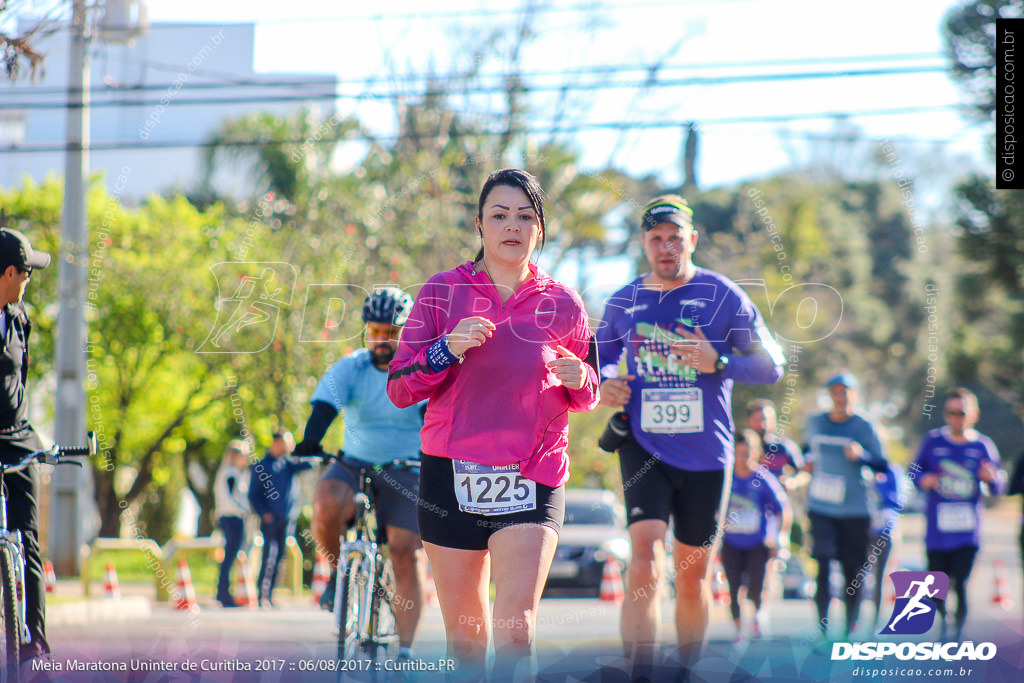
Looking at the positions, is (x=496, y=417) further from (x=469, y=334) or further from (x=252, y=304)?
(x=252, y=304)

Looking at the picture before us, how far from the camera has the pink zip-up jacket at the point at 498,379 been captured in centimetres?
370

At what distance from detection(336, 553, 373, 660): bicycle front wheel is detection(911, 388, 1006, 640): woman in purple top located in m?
4.92

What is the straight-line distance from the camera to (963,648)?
15.5 ft

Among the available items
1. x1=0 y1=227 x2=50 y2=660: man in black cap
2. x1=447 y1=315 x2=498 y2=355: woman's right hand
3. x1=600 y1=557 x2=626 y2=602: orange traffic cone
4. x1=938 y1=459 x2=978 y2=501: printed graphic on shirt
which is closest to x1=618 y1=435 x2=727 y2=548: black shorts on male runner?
x1=447 y1=315 x2=498 y2=355: woman's right hand

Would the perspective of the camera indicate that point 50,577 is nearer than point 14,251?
No

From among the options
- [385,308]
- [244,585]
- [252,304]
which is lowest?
[244,585]

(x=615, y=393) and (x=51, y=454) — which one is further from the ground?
(x=615, y=393)

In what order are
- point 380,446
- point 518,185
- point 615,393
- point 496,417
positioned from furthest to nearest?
point 380,446 → point 615,393 → point 518,185 → point 496,417

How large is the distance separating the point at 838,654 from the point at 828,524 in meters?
3.39

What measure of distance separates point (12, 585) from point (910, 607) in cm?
434

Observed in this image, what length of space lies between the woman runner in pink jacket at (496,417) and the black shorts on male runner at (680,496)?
3.76ft

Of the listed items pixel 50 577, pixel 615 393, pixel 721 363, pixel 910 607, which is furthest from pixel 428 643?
pixel 50 577

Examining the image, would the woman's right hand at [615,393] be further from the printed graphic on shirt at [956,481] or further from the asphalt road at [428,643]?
the printed graphic on shirt at [956,481]

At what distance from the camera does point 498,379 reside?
3.71 m
